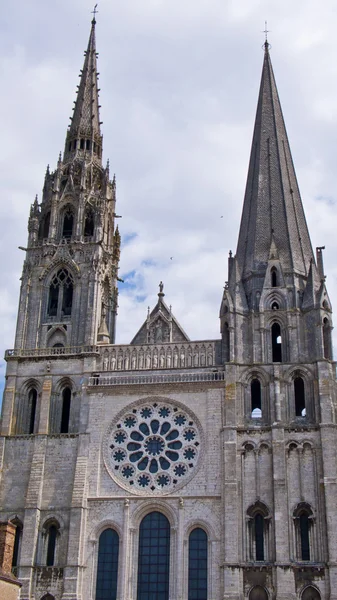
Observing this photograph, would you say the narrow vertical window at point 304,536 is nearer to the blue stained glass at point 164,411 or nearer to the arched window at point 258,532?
the arched window at point 258,532

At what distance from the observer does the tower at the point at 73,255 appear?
36.6m

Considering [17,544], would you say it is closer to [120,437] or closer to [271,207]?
[120,437]

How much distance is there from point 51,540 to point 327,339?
44.6 feet

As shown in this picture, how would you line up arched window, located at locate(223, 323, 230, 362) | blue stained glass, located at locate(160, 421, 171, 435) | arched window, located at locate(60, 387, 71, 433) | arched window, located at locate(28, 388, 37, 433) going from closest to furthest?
blue stained glass, located at locate(160, 421, 171, 435) → arched window, located at locate(223, 323, 230, 362) → arched window, located at locate(60, 387, 71, 433) → arched window, located at locate(28, 388, 37, 433)

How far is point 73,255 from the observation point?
38094 mm

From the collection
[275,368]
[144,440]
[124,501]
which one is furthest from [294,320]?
[124,501]

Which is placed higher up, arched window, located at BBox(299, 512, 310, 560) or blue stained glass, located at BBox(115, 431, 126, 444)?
blue stained glass, located at BBox(115, 431, 126, 444)

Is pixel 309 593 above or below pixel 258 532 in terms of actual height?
below

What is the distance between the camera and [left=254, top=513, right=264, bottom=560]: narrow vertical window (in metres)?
30.2

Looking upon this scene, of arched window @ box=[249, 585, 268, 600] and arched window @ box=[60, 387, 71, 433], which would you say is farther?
arched window @ box=[60, 387, 71, 433]

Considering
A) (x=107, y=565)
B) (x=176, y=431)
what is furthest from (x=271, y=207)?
(x=107, y=565)

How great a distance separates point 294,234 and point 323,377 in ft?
25.0

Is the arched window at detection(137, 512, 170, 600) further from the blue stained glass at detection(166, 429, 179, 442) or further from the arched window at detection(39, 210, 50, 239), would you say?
the arched window at detection(39, 210, 50, 239)

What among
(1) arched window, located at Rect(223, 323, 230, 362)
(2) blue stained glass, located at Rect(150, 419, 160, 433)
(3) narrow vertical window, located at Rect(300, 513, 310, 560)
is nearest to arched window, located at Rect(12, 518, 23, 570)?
(2) blue stained glass, located at Rect(150, 419, 160, 433)
